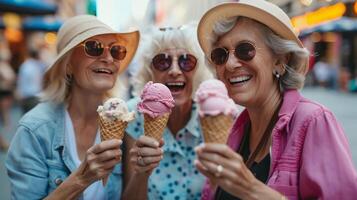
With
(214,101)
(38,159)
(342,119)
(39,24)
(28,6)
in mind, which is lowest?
(342,119)

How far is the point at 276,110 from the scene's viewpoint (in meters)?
2.61

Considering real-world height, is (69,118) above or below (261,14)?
below

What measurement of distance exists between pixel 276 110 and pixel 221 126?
2.64 ft

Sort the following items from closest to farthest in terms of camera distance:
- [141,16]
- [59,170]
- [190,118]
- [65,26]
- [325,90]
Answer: [59,170] < [65,26] < [190,118] < [141,16] < [325,90]

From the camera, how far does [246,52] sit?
2469 millimetres

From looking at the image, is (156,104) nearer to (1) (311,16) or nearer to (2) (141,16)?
(2) (141,16)

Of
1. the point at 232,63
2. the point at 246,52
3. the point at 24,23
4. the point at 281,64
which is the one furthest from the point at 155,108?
the point at 24,23

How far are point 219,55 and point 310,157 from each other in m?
0.80

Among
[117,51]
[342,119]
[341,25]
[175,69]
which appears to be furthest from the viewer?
[341,25]

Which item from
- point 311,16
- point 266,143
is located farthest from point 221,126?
point 311,16

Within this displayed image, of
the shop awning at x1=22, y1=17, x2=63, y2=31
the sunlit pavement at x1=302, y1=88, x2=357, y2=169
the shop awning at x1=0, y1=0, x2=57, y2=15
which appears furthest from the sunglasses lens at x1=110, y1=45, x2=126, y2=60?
the shop awning at x1=22, y1=17, x2=63, y2=31

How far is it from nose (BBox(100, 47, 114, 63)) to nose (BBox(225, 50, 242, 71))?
0.86m

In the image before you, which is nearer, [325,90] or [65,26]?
[65,26]

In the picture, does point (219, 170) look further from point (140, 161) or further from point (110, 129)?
point (110, 129)
